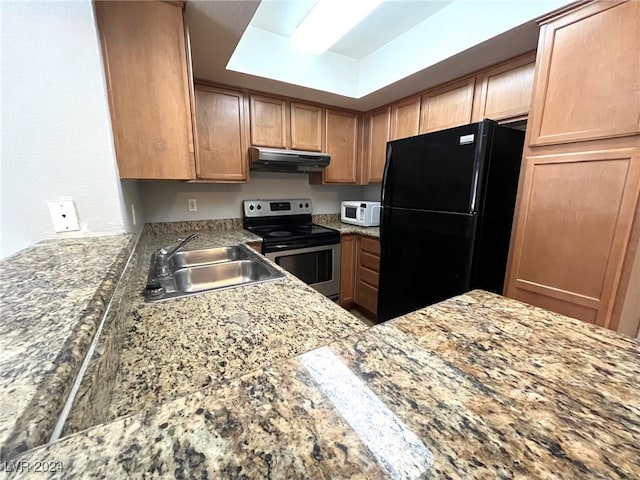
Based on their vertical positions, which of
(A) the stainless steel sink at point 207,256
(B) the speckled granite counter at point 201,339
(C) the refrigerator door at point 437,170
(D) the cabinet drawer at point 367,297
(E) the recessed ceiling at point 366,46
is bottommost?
(D) the cabinet drawer at point 367,297

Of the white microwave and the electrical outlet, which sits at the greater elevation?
the electrical outlet

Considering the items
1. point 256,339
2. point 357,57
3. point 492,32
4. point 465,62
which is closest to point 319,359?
point 256,339

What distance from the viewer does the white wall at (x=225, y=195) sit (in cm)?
225

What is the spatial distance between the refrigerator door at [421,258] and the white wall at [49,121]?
1760 mm

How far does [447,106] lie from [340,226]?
1.45 m

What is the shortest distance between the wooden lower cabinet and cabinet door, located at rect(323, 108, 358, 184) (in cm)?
77

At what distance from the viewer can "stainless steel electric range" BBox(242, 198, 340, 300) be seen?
7.22ft

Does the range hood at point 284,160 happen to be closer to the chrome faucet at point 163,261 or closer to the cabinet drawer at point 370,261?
the cabinet drawer at point 370,261

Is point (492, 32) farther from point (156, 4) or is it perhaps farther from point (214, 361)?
point (214, 361)

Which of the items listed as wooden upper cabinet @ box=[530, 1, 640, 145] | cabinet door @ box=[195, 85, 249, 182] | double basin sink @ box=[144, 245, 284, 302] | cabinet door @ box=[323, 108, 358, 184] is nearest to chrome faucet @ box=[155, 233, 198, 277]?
double basin sink @ box=[144, 245, 284, 302]

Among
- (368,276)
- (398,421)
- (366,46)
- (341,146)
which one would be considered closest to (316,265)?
(368,276)

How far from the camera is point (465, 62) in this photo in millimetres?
1787

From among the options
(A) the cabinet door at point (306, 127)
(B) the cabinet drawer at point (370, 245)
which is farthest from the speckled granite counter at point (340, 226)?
(A) the cabinet door at point (306, 127)

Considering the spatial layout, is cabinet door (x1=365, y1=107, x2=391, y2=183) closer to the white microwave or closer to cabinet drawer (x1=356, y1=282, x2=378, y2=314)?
the white microwave
